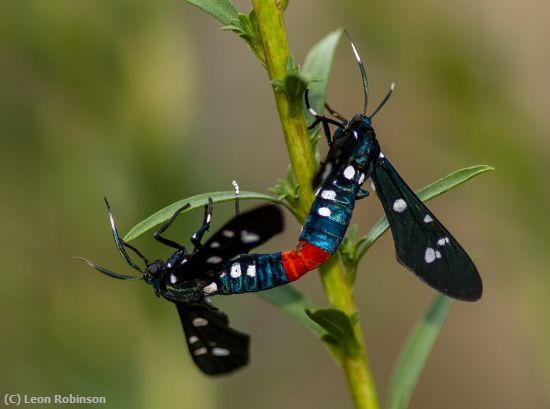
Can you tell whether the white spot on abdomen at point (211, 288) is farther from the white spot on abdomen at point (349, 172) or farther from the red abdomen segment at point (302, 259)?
the white spot on abdomen at point (349, 172)

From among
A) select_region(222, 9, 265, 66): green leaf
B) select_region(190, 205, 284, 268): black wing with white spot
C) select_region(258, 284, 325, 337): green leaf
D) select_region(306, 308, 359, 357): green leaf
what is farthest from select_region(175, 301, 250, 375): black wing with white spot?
select_region(222, 9, 265, 66): green leaf

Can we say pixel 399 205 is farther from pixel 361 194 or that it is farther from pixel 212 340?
pixel 212 340

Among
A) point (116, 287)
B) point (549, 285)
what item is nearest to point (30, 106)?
point (116, 287)

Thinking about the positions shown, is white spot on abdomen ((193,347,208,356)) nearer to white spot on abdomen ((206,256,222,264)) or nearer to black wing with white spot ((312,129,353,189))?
white spot on abdomen ((206,256,222,264))

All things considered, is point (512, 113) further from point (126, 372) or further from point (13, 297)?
point (13, 297)

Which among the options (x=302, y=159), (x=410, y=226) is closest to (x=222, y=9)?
(x=302, y=159)
